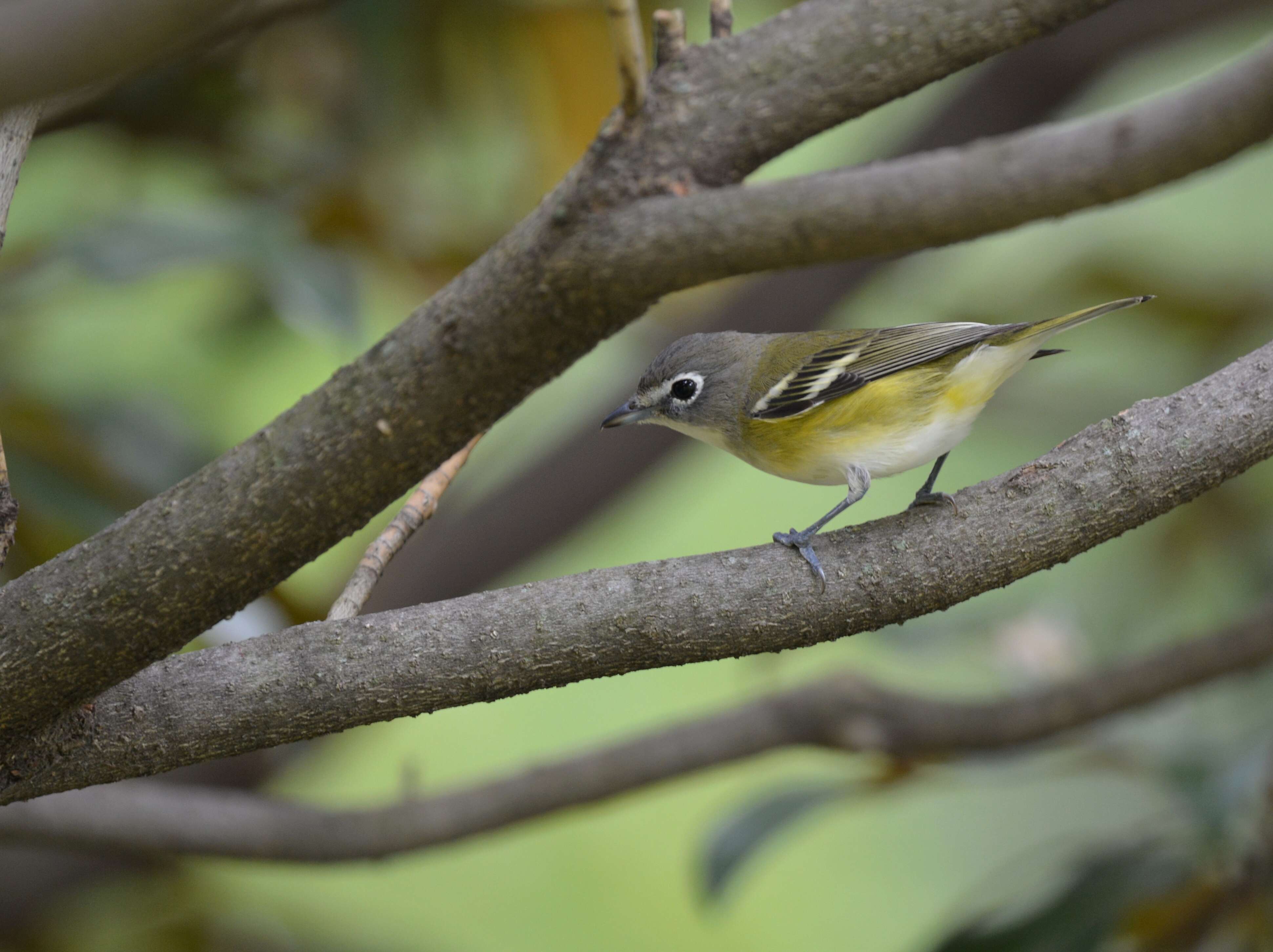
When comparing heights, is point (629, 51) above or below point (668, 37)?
below

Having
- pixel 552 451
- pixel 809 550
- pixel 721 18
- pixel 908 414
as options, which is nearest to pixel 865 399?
pixel 908 414

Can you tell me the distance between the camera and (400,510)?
1.49m

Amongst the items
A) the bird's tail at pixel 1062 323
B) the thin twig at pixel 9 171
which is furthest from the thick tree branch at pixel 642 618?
the bird's tail at pixel 1062 323

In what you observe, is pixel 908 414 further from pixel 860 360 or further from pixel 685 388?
pixel 685 388

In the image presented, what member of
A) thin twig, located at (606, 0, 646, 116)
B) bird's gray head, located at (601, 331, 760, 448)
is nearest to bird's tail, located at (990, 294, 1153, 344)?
bird's gray head, located at (601, 331, 760, 448)

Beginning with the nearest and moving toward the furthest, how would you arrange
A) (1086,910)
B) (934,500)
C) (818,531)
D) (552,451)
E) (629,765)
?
(934,500)
(818,531)
(629,765)
(1086,910)
(552,451)

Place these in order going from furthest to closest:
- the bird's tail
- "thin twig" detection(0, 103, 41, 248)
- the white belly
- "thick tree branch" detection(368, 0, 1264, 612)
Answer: "thick tree branch" detection(368, 0, 1264, 612), the white belly, the bird's tail, "thin twig" detection(0, 103, 41, 248)

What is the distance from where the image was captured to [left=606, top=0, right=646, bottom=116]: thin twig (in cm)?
94

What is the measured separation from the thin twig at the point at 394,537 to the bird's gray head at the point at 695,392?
654 mm

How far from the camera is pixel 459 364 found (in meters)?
1.07

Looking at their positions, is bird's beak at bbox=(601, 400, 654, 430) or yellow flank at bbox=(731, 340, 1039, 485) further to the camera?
bird's beak at bbox=(601, 400, 654, 430)

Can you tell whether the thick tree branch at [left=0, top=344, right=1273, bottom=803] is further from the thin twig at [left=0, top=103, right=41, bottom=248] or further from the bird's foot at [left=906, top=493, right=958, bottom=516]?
the thin twig at [left=0, top=103, right=41, bottom=248]

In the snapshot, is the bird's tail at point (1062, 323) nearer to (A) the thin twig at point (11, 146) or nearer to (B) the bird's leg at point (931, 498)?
(B) the bird's leg at point (931, 498)

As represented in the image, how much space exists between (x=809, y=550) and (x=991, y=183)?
59 centimetres
